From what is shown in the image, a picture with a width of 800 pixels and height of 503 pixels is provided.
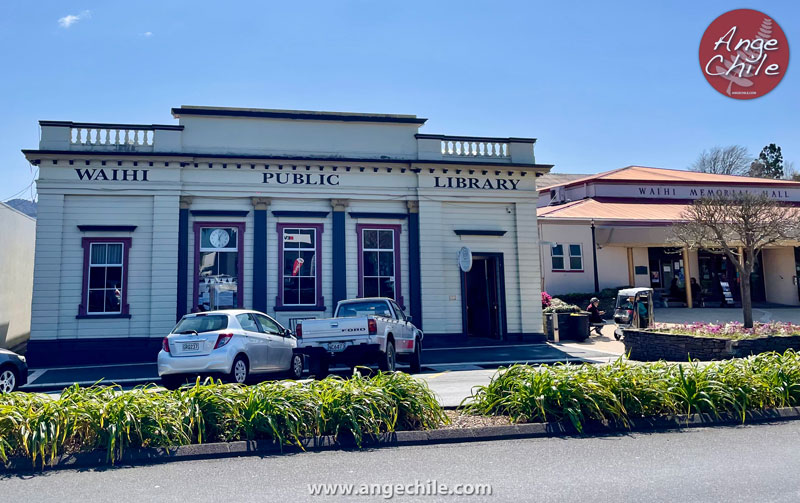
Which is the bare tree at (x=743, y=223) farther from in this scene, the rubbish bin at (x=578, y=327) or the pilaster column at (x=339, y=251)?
the pilaster column at (x=339, y=251)

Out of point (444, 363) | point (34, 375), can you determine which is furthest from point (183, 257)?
point (444, 363)

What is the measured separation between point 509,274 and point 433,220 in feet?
9.99

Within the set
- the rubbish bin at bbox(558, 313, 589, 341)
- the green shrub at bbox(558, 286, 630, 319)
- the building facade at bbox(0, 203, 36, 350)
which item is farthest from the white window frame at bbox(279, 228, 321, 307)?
the green shrub at bbox(558, 286, 630, 319)

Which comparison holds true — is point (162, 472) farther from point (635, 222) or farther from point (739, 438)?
point (635, 222)

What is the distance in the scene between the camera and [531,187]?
1969 cm

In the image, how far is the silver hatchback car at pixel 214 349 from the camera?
10.7 m

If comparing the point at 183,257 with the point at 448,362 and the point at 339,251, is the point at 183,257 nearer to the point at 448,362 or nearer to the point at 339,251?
the point at 339,251

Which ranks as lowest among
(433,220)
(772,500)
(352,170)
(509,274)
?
(772,500)

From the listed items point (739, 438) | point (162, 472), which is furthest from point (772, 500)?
point (162, 472)

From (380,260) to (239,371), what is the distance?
27.1 feet

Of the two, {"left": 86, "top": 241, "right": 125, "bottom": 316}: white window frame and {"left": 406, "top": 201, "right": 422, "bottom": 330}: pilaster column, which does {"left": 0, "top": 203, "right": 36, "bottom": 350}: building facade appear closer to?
{"left": 86, "top": 241, "right": 125, "bottom": 316}: white window frame

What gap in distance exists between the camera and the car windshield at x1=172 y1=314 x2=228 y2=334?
11.0 metres

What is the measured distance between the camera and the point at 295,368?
13.3 metres

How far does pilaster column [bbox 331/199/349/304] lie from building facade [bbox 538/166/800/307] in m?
8.14
